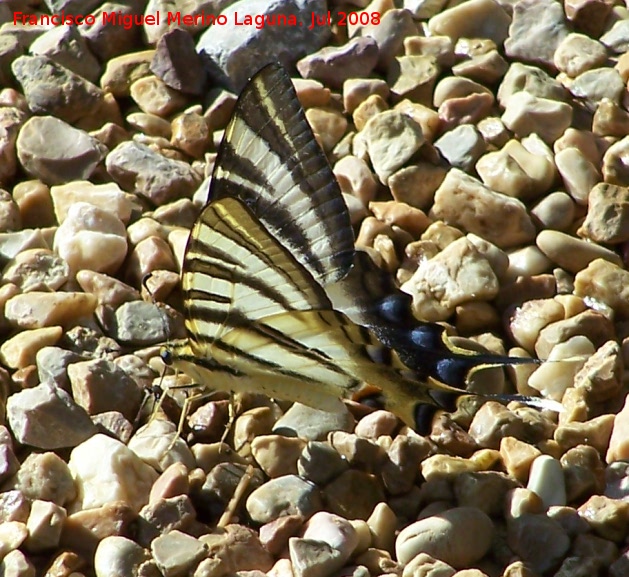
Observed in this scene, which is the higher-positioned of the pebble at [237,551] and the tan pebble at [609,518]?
the pebble at [237,551]

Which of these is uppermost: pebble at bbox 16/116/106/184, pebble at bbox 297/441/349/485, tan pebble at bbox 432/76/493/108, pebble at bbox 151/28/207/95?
Result: pebble at bbox 151/28/207/95

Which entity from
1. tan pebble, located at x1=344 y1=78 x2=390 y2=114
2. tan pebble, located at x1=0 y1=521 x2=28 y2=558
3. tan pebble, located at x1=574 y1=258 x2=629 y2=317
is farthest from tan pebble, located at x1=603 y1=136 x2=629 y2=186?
tan pebble, located at x1=0 y1=521 x2=28 y2=558

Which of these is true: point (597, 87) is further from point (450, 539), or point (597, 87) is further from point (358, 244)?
point (450, 539)

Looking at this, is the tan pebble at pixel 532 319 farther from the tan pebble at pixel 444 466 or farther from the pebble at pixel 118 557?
the pebble at pixel 118 557

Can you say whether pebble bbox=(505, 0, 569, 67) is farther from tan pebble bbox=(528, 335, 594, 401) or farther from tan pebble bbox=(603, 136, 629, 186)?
tan pebble bbox=(528, 335, 594, 401)

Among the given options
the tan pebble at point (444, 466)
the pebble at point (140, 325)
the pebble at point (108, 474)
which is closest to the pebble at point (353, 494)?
the tan pebble at point (444, 466)

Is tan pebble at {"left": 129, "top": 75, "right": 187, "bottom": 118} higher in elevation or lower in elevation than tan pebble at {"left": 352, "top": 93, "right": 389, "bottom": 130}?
higher

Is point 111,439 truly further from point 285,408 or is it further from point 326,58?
point 326,58

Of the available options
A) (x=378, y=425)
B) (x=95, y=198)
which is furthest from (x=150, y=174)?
(x=378, y=425)

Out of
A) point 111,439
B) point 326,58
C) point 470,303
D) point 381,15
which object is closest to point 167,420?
point 111,439
